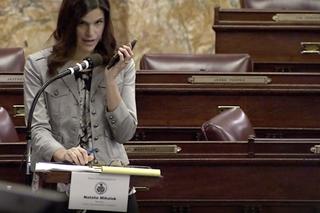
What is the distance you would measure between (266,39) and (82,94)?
1682 mm

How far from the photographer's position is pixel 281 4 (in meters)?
3.36

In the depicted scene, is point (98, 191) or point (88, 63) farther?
point (88, 63)

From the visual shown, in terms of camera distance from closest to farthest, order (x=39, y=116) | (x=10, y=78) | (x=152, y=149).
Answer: (x=39, y=116)
(x=152, y=149)
(x=10, y=78)

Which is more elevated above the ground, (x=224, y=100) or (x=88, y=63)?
(x=88, y=63)

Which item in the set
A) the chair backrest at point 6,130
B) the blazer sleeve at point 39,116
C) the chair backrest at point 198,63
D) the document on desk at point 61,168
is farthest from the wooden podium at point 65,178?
the chair backrest at point 198,63

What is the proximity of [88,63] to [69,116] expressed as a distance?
12cm

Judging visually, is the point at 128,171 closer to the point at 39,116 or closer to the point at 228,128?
the point at 39,116

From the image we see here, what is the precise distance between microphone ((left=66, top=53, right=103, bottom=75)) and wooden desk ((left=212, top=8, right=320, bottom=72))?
1614 mm

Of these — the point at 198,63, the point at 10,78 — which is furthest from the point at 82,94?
the point at 198,63

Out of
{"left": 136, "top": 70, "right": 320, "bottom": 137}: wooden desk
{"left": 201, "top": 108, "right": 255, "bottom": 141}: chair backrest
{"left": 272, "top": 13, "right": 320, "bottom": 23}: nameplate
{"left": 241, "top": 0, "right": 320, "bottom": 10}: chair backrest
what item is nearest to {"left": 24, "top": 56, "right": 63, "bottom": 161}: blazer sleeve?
{"left": 201, "top": 108, "right": 255, "bottom": 141}: chair backrest

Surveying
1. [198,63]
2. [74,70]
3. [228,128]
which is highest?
[74,70]

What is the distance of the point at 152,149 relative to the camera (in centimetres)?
196

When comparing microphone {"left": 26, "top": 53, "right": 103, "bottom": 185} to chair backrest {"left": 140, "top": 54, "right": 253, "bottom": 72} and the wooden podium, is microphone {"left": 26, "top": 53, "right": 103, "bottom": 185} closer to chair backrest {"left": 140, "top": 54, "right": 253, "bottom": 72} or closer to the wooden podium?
the wooden podium

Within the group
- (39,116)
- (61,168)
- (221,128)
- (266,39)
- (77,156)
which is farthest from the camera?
(266,39)
